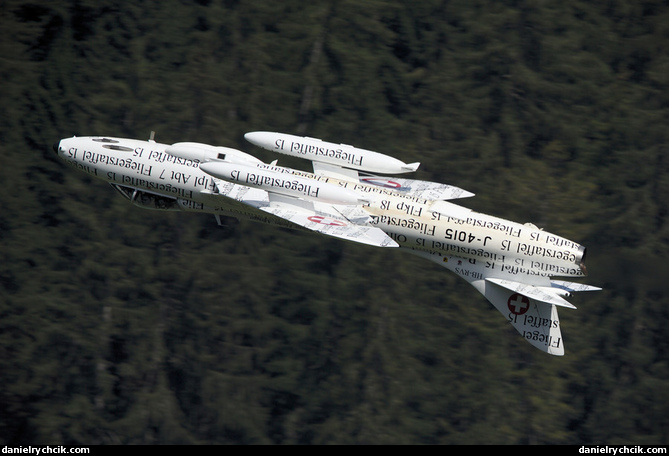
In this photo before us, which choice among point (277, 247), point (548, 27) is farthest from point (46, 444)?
point (548, 27)

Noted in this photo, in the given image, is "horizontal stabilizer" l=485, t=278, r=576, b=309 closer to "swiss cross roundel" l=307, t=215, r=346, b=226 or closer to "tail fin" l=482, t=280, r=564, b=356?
"tail fin" l=482, t=280, r=564, b=356

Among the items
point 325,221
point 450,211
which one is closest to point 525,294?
point 450,211

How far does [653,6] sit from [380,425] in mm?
21078

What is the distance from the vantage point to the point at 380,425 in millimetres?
30891

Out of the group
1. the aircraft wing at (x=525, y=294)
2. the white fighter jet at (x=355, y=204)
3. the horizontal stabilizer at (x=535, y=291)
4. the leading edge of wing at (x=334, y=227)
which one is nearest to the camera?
the leading edge of wing at (x=334, y=227)

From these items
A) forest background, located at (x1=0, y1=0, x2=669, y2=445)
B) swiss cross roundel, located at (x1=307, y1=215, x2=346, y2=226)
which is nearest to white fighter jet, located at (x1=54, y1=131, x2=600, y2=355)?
swiss cross roundel, located at (x1=307, y1=215, x2=346, y2=226)

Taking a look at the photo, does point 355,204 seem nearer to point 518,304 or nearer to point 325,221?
point 325,221

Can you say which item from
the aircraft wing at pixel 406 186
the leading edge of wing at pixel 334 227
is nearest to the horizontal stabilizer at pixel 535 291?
the aircraft wing at pixel 406 186

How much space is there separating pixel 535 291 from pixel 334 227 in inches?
193

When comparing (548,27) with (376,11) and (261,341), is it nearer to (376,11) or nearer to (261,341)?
(376,11)

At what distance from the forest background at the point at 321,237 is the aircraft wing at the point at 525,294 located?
9748 mm

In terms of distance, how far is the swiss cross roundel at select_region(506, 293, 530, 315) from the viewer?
830 inches

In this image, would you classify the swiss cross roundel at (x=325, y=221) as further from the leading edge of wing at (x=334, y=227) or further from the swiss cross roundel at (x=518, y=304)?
the swiss cross roundel at (x=518, y=304)

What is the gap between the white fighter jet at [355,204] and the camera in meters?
19.7
